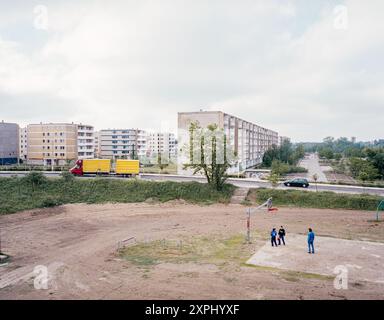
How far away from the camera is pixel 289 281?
15562mm

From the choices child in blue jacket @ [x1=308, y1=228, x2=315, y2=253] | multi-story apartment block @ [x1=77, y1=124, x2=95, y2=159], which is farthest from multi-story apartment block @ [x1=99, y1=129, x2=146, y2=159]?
child in blue jacket @ [x1=308, y1=228, x2=315, y2=253]

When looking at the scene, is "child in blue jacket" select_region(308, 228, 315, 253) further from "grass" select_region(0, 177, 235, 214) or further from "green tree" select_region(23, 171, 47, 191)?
"green tree" select_region(23, 171, 47, 191)

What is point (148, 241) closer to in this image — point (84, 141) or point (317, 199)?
point (317, 199)

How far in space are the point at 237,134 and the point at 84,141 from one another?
159ft

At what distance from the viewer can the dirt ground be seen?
47.6 ft

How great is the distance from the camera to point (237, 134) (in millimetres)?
67375

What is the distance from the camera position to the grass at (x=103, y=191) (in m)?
36.8

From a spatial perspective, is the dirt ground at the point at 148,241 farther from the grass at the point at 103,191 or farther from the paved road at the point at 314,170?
the paved road at the point at 314,170

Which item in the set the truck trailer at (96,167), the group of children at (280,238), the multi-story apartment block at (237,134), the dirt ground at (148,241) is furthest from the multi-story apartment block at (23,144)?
the group of children at (280,238)

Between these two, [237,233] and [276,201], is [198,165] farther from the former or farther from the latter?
[237,233]

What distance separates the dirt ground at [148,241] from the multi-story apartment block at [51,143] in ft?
186

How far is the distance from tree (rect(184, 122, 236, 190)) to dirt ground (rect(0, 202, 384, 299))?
4.46m

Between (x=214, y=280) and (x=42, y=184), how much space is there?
30.7m
